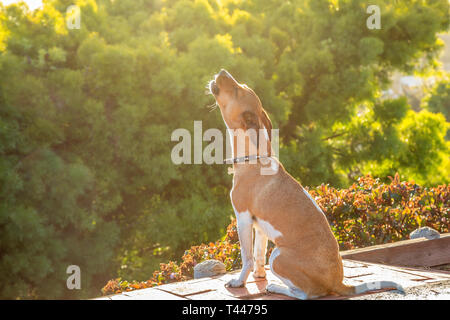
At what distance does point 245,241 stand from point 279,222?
310 millimetres

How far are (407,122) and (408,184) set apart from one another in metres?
8.78

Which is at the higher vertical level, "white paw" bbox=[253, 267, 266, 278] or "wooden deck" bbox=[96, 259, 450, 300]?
"white paw" bbox=[253, 267, 266, 278]

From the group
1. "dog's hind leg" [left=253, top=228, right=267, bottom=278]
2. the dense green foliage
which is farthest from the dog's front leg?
the dense green foliage

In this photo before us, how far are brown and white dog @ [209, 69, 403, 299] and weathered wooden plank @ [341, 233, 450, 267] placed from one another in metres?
1.18

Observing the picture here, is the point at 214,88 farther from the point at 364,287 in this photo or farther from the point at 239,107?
the point at 364,287

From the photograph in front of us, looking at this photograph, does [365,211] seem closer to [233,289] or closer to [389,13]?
[233,289]

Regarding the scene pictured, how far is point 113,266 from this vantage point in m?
9.94

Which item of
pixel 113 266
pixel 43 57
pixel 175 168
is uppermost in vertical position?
pixel 43 57

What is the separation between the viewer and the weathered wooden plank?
4.02 metres

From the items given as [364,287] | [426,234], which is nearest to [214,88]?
[364,287]

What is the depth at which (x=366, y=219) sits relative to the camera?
501 cm

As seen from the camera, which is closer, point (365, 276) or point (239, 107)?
point (239, 107)

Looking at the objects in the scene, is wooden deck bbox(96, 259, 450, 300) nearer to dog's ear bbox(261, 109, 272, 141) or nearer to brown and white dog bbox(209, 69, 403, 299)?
brown and white dog bbox(209, 69, 403, 299)
